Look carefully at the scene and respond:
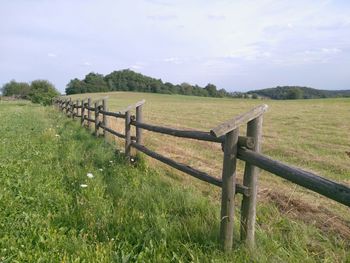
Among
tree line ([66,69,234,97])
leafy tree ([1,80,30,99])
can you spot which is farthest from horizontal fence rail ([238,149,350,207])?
leafy tree ([1,80,30,99])

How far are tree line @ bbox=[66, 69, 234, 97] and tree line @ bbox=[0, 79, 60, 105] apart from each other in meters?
15.1

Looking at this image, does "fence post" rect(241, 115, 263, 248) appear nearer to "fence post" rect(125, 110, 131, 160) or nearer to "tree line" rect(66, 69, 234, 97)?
"fence post" rect(125, 110, 131, 160)

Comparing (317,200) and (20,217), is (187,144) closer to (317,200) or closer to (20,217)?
(317,200)

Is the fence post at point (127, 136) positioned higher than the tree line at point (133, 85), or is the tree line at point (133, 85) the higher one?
the fence post at point (127, 136)

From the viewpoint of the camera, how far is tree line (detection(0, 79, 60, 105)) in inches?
2057

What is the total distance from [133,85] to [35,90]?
206ft

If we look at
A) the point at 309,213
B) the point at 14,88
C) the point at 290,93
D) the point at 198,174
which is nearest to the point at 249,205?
the point at 198,174

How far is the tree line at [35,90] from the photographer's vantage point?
52.2m

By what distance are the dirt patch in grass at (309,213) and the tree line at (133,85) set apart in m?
109

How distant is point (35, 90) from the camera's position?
60156mm

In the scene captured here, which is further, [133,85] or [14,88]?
[133,85]

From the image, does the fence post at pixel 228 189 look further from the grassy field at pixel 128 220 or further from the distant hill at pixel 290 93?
the distant hill at pixel 290 93

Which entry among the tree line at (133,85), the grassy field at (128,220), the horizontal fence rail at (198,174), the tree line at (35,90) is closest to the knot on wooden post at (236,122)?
the horizontal fence rail at (198,174)

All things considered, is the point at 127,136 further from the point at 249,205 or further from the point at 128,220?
the point at 249,205
